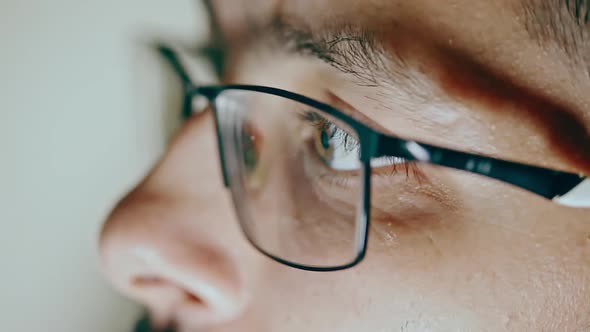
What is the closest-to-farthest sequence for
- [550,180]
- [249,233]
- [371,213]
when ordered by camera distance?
1. [550,180]
2. [371,213]
3. [249,233]

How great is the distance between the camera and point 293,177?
1.89 feet

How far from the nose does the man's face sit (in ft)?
0.19

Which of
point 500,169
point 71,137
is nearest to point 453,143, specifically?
point 500,169

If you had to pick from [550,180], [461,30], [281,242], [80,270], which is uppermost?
[461,30]

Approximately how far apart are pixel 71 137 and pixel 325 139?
0.51 metres

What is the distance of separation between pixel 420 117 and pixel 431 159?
0.04m

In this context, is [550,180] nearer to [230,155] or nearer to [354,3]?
[354,3]

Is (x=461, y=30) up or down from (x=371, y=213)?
up

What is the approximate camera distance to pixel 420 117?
0.41m

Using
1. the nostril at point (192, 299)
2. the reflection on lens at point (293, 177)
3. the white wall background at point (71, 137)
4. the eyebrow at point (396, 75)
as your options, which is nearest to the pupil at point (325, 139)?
the reflection on lens at point (293, 177)

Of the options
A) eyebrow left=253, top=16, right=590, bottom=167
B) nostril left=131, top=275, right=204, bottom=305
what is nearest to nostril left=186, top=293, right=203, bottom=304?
nostril left=131, top=275, right=204, bottom=305

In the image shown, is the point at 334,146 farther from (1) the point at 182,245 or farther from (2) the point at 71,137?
(2) the point at 71,137

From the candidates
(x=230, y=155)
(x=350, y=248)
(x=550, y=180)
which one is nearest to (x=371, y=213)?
(x=350, y=248)

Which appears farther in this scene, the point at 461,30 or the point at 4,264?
the point at 4,264
